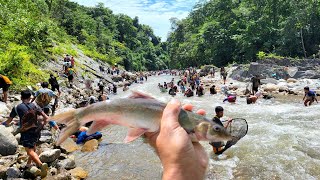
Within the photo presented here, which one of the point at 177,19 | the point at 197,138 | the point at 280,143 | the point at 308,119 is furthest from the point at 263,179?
the point at 177,19

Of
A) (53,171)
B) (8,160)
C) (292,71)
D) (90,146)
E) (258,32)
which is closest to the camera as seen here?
(53,171)

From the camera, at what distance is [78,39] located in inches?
2147

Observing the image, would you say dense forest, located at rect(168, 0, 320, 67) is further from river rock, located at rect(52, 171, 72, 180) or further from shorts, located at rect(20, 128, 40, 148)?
shorts, located at rect(20, 128, 40, 148)

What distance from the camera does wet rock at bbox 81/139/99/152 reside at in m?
11.3

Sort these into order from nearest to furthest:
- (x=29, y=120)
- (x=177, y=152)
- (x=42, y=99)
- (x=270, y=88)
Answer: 1. (x=177, y=152)
2. (x=29, y=120)
3. (x=42, y=99)
4. (x=270, y=88)

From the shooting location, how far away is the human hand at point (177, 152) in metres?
1.76

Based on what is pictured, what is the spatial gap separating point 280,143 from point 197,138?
10182mm

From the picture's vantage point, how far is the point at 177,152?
→ 178cm

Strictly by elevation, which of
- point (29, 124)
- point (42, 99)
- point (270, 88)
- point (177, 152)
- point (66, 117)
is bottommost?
point (270, 88)

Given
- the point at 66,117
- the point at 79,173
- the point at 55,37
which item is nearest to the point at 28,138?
the point at 79,173

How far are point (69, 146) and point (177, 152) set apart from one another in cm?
1003

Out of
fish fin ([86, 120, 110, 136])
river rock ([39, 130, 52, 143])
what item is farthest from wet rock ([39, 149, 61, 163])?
fish fin ([86, 120, 110, 136])

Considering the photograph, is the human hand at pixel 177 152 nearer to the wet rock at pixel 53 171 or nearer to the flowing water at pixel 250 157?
the flowing water at pixel 250 157

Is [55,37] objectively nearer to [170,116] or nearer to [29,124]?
[29,124]
